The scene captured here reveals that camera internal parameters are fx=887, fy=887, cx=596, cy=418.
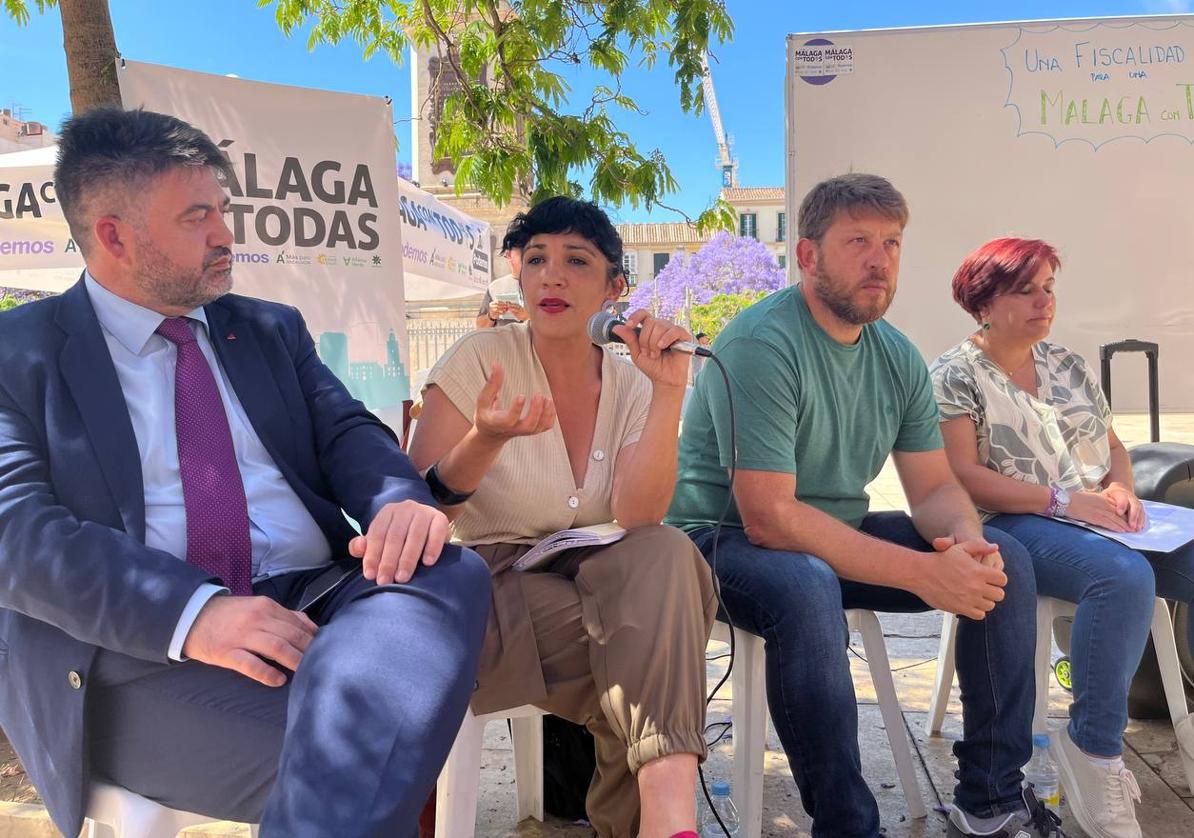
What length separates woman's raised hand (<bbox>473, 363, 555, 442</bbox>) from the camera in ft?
6.22

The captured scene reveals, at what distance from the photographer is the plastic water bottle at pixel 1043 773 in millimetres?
2393

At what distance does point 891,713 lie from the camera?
249cm

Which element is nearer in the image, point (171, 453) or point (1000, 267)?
point (171, 453)

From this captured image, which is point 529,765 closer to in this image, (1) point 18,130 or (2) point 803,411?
(2) point 803,411

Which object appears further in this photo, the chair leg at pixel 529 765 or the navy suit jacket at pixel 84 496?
the chair leg at pixel 529 765

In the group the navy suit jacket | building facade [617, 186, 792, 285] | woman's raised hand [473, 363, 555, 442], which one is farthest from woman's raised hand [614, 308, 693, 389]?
building facade [617, 186, 792, 285]

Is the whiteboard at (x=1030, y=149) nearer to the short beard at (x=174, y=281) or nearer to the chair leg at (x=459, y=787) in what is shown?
the short beard at (x=174, y=281)

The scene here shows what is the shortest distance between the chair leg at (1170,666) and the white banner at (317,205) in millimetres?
3059

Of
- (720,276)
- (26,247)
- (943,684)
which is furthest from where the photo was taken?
(720,276)

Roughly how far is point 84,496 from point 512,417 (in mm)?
815

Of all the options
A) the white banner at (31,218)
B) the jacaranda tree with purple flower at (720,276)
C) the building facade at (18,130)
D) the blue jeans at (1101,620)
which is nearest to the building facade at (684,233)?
the jacaranda tree with purple flower at (720,276)

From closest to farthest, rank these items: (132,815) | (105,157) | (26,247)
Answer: (132,815), (105,157), (26,247)

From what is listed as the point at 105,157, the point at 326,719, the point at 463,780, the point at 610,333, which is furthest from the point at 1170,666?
the point at 105,157


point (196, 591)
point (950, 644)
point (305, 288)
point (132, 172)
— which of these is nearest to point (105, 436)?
point (196, 591)
